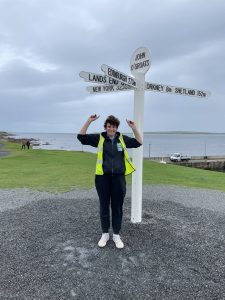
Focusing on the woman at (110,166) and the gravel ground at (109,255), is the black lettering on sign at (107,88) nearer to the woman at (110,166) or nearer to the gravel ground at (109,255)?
the woman at (110,166)

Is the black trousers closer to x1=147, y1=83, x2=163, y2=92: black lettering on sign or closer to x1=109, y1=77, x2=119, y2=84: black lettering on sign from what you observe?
x1=109, y1=77, x2=119, y2=84: black lettering on sign

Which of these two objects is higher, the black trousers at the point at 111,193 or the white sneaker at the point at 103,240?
the black trousers at the point at 111,193

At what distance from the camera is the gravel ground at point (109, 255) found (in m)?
3.79

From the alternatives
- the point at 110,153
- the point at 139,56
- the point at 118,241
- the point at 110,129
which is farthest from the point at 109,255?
the point at 139,56

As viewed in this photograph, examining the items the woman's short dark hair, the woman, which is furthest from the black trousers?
the woman's short dark hair

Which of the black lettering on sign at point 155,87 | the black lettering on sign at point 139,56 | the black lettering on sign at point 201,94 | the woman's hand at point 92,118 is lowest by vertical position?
the woman's hand at point 92,118

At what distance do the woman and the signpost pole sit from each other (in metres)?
1.03

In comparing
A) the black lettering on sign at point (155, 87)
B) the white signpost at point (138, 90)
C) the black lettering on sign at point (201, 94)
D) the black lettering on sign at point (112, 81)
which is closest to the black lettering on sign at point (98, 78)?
the black lettering on sign at point (112, 81)

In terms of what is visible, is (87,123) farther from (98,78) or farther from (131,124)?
(98,78)

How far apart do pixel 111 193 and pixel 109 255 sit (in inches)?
36.2

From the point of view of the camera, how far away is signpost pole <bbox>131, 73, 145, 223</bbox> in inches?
233

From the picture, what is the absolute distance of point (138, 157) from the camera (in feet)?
19.9

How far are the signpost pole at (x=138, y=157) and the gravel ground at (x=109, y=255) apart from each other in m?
0.29

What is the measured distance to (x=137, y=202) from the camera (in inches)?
241
